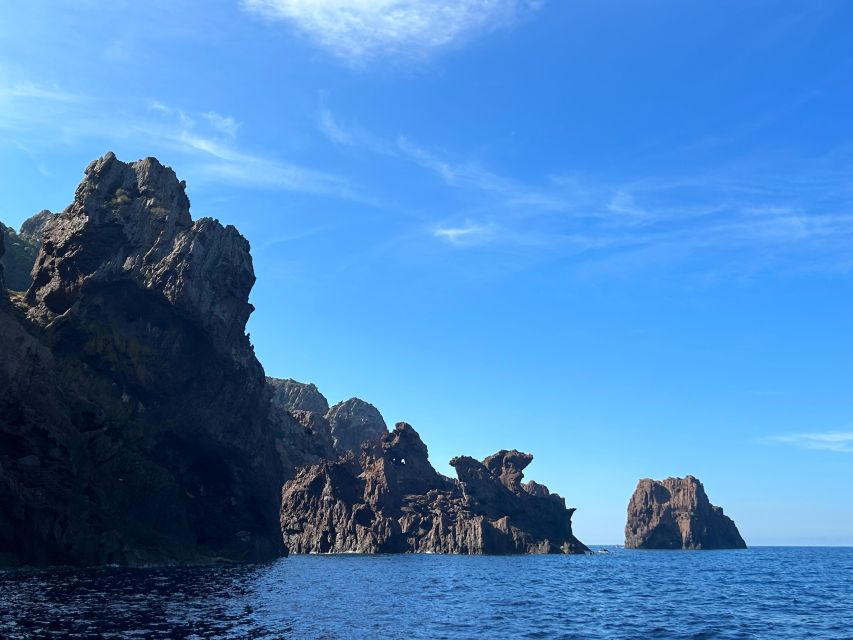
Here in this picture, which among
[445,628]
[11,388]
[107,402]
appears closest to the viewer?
[445,628]

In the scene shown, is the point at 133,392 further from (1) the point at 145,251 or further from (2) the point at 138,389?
(1) the point at 145,251

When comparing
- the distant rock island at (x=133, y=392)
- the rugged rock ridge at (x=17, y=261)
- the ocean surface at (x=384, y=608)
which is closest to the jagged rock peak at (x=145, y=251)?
the distant rock island at (x=133, y=392)

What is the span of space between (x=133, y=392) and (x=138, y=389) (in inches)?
33.6

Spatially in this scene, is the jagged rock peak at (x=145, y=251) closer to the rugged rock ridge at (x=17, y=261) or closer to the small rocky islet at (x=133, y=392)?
the small rocky islet at (x=133, y=392)

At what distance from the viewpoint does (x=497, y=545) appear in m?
193

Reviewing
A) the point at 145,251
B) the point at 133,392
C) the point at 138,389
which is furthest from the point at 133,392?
the point at 145,251

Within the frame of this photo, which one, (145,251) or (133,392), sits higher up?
(145,251)

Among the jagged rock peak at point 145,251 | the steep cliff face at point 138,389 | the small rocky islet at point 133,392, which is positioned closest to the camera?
the small rocky islet at point 133,392

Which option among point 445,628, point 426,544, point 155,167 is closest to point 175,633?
point 445,628

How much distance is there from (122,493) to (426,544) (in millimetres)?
124405

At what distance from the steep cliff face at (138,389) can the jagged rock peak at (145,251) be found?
26 cm

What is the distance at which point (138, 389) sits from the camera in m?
104

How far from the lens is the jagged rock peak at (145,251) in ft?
350

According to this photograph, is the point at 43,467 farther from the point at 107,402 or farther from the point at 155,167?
the point at 155,167
